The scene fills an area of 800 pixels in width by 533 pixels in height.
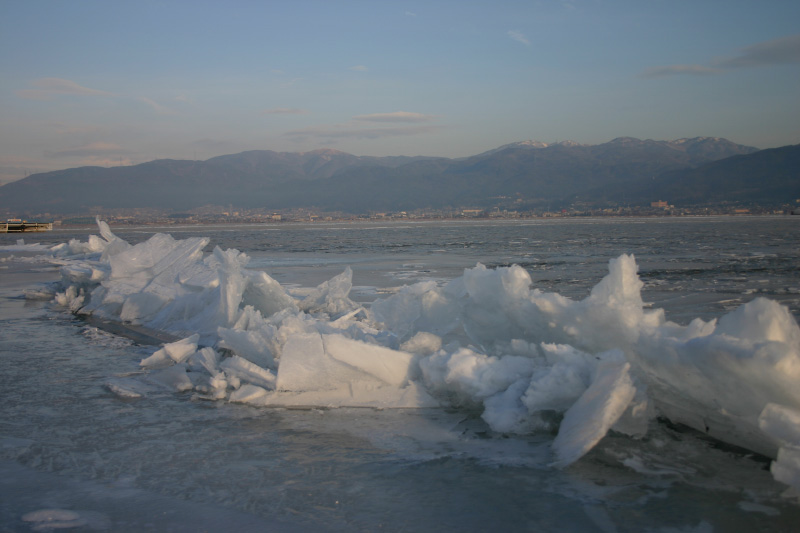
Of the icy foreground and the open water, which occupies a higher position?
the icy foreground

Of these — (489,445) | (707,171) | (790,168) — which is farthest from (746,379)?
(707,171)

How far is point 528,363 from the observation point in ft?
14.9

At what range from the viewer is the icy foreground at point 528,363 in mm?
3346

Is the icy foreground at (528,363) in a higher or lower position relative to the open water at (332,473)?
higher

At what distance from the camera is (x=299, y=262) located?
19.8 metres

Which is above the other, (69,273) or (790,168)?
(790,168)

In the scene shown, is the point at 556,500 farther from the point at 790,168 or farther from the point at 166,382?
the point at 790,168

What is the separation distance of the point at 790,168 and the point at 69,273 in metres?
181

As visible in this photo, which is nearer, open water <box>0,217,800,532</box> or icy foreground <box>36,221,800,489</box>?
open water <box>0,217,800,532</box>

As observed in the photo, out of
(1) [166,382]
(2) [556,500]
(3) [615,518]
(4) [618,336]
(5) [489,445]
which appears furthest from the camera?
(1) [166,382]

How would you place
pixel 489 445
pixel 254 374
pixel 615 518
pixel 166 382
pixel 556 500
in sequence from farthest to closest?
pixel 166 382 → pixel 254 374 → pixel 489 445 → pixel 556 500 → pixel 615 518

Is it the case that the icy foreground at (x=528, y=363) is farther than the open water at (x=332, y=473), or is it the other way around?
the icy foreground at (x=528, y=363)

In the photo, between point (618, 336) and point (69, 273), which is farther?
point (69, 273)

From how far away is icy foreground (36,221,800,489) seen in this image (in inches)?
132
